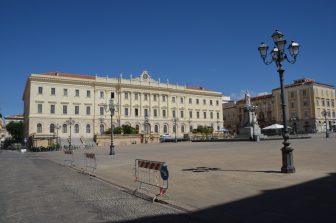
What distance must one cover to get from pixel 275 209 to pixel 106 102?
231 ft

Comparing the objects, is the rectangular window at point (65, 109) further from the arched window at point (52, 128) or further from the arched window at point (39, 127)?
the arched window at point (39, 127)

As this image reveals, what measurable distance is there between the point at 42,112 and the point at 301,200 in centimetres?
6537

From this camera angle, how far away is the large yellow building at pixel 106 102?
215 feet

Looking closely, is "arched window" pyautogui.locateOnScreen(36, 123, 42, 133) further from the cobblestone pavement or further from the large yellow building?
the cobblestone pavement

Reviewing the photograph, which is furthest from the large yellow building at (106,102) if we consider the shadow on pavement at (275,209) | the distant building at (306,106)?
the shadow on pavement at (275,209)

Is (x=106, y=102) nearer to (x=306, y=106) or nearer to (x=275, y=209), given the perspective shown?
(x=306, y=106)

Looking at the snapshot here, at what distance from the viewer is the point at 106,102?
Result: 7450cm

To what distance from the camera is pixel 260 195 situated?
24.8 feet

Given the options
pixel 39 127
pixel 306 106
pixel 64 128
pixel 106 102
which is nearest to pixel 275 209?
pixel 39 127

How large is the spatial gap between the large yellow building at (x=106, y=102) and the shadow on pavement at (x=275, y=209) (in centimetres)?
5900

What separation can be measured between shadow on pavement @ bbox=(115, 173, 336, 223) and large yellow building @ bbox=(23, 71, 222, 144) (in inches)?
2323

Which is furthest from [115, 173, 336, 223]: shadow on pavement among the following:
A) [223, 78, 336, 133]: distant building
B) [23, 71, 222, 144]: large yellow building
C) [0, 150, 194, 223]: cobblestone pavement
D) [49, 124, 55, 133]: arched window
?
[223, 78, 336, 133]: distant building

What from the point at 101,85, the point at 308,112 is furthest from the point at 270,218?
the point at 308,112

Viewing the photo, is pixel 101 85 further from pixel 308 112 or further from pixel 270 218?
pixel 270 218
